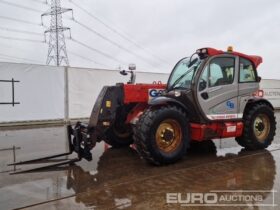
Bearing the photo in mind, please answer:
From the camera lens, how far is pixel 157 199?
403 centimetres

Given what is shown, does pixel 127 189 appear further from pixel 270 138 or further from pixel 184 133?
pixel 270 138

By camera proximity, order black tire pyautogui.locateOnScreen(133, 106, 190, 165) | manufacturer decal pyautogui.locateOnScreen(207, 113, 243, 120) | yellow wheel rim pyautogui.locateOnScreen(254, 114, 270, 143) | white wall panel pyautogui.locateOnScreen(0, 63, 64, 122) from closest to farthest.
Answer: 1. black tire pyautogui.locateOnScreen(133, 106, 190, 165)
2. manufacturer decal pyautogui.locateOnScreen(207, 113, 243, 120)
3. yellow wheel rim pyautogui.locateOnScreen(254, 114, 270, 143)
4. white wall panel pyautogui.locateOnScreen(0, 63, 64, 122)

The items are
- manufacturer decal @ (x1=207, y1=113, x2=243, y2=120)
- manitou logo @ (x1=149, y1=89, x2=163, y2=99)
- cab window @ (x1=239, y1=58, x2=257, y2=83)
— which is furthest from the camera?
cab window @ (x1=239, y1=58, x2=257, y2=83)

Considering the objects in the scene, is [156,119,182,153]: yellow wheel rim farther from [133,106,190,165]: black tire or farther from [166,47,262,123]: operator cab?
[166,47,262,123]: operator cab

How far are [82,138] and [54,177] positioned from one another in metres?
0.98

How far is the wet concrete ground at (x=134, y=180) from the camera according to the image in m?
3.99

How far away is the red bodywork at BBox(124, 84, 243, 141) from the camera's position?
607 centimetres

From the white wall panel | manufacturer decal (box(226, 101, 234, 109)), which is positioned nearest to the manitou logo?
manufacturer decal (box(226, 101, 234, 109))

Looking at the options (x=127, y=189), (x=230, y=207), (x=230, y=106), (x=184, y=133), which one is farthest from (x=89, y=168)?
(x=230, y=106)

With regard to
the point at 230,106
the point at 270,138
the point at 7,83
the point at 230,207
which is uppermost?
the point at 7,83

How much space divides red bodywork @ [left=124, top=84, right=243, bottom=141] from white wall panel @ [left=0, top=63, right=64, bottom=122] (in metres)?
6.63

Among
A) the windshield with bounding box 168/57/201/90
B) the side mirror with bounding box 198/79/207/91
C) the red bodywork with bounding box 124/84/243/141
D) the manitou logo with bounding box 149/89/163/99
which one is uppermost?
the windshield with bounding box 168/57/201/90

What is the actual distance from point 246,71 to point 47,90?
26.8ft

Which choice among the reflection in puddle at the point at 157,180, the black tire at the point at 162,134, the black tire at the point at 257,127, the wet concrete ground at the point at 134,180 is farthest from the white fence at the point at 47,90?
the black tire at the point at 257,127
